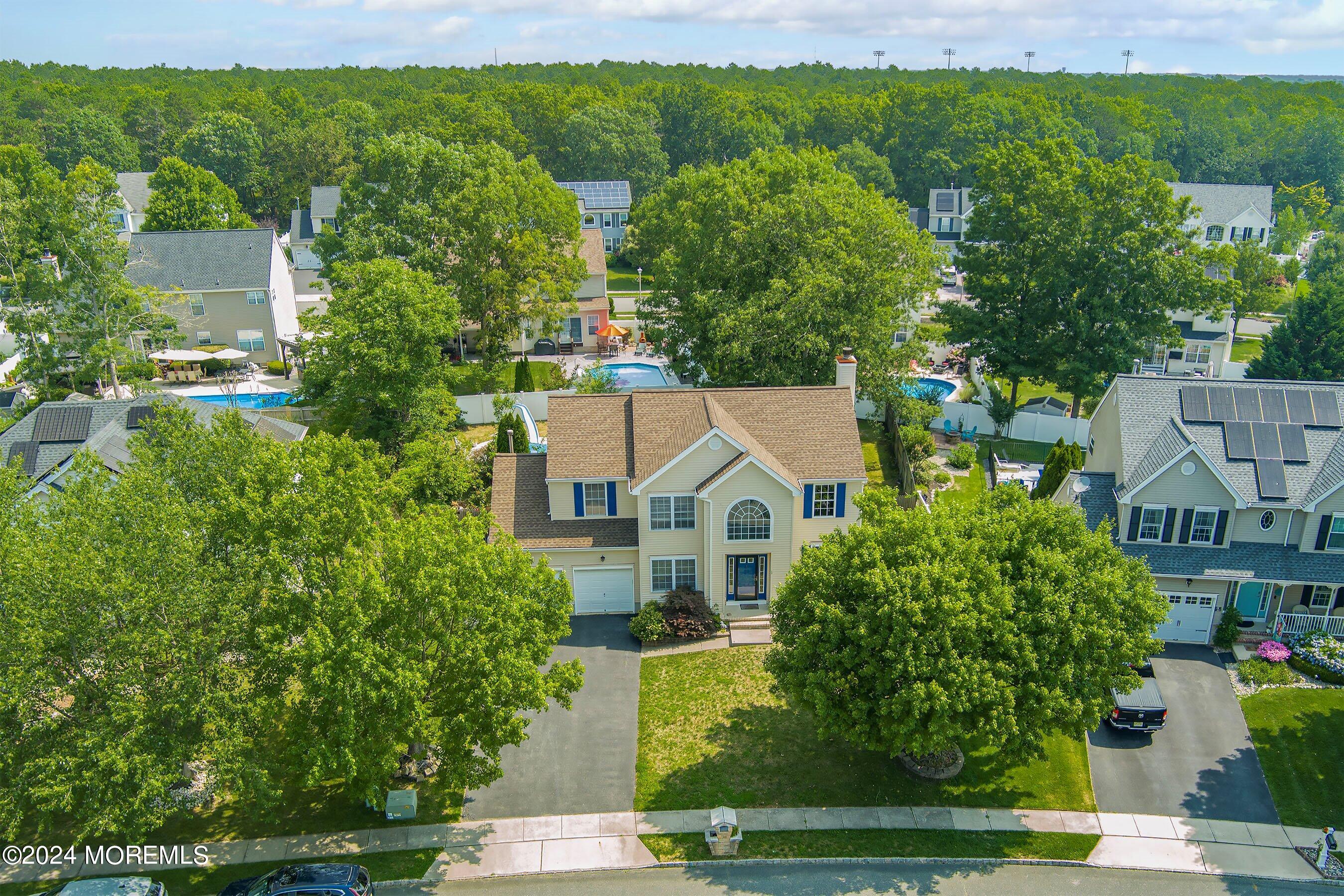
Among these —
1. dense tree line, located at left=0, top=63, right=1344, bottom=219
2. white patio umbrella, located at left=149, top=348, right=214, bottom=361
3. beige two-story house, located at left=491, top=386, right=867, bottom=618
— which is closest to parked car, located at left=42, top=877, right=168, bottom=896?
beige two-story house, located at left=491, top=386, right=867, bottom=618

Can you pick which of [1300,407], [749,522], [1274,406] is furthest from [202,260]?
[1300,407]

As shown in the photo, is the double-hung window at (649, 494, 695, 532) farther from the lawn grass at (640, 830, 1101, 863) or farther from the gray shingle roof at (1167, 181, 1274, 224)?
the gray shingle roof at (1167, 181, 1274, 224)

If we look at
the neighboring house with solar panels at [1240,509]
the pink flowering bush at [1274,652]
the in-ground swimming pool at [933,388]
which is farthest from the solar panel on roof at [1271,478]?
the in-ground swimming pool at [933,388]

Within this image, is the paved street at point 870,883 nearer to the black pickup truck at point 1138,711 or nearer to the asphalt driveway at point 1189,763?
the asphalt driveway at point 1189,763

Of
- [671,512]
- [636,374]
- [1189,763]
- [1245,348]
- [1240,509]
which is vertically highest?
[1245,348]

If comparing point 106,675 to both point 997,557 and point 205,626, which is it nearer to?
point 205,626

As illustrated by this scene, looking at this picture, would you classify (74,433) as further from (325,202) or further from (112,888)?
(325,202)
